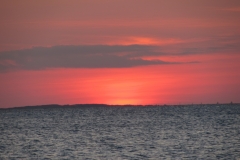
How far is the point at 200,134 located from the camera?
3125 inches

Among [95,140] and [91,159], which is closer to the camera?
[91,159]

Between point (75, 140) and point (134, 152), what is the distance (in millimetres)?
17937

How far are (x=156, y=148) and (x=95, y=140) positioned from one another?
572 inches

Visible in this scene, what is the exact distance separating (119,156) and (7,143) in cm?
2280

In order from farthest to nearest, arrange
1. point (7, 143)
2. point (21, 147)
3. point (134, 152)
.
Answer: point (7, 143)
point (21, 147)
point (134, 152)

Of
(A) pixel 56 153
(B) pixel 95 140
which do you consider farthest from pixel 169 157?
(B) pixel 95 140

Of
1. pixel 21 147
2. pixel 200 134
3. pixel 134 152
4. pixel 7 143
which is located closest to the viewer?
pixel 134 152

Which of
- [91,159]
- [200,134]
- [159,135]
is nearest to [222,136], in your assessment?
[200,134]

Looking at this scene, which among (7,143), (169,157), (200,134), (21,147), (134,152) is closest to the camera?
(169,157)

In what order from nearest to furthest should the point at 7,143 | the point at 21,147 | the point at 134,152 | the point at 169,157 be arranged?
the point at 169,157 < the point at 134,152 < the point at 21,147 < the point at 7,143

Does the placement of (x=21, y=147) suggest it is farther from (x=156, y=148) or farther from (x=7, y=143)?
(x=156, y=148)

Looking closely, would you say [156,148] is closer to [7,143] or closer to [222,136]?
[222,136]

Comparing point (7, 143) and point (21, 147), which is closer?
point (21, 147)

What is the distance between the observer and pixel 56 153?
59500 millimetres
